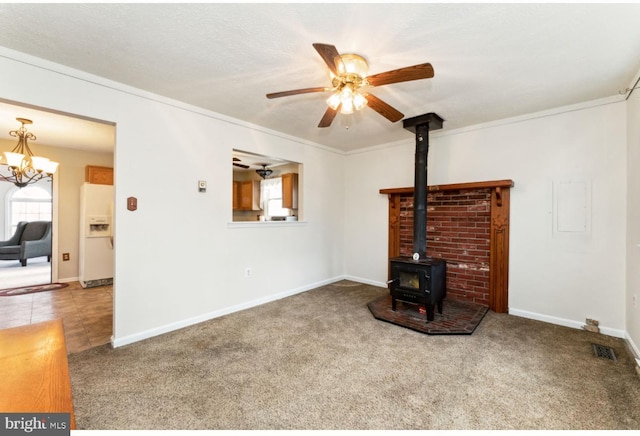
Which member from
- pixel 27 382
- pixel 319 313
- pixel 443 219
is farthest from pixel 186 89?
pixel 443 219

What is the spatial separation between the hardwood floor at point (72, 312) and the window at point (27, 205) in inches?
246

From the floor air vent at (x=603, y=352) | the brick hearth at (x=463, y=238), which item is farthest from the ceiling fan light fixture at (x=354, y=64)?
the floor air vent at (x=603, y=352)

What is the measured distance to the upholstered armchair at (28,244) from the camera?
20.2ft

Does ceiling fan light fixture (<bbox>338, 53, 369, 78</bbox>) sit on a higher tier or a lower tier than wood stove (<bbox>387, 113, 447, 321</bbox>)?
higher

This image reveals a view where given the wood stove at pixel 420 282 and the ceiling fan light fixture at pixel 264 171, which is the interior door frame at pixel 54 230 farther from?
the wood stove at pixel 420 282

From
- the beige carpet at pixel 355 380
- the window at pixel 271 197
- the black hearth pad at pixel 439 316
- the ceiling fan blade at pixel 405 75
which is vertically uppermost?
the ceiling fan blade at pixel 405 75

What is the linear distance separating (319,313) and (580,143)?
3434 mm

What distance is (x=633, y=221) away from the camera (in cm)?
243

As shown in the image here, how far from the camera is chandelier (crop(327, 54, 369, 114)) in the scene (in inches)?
79.0

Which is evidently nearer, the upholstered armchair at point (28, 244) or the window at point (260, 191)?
the window at point (260, 191)

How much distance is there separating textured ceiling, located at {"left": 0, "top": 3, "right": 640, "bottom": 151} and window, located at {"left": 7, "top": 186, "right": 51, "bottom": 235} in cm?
909

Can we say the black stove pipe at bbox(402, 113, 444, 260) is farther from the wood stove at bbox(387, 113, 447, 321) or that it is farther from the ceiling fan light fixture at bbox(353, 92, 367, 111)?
the ceiling fan light fixture at bbox(353, 92, 367, 111)

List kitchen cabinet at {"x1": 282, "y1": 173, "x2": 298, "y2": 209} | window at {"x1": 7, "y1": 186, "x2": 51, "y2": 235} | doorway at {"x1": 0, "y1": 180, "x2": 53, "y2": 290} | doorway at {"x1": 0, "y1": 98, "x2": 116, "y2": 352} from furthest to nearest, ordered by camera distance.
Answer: window at {"x1": 7, "y1": 186, "x2": 51, "y2": 235} < doorway at {"x1": 0, "y1": 180, "x2": 53, "y2": 290} < kitchen cabinet at {"x1": 282, "y1": 173, "x2": 298, "y2": 209} < doorway at {"x1": 0, "y1": 98, "x2": 116, "y2": 352}

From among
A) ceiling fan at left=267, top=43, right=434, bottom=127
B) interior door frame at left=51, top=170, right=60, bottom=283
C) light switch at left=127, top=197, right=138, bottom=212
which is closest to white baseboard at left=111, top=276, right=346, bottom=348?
light switch at left=127, top=197, right=138, bottom=212
